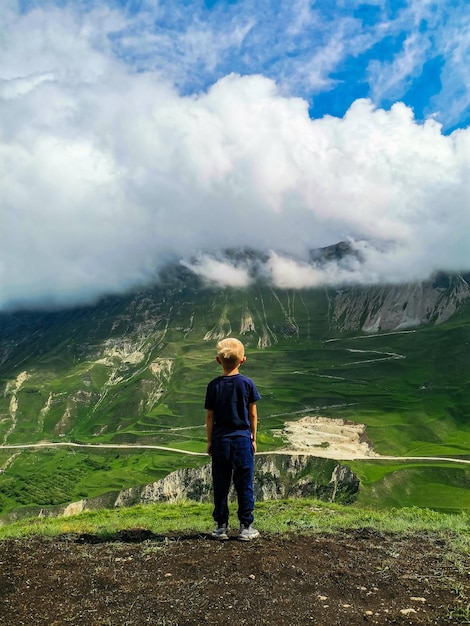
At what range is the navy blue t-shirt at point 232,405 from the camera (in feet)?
39.3

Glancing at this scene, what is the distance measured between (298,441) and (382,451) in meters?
34.7

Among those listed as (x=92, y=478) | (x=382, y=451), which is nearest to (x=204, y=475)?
(x=92, y=478)

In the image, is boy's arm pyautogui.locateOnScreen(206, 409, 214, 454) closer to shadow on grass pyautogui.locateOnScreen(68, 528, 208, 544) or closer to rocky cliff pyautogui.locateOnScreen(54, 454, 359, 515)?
shadow on grass pyautogui.locateOnScreen(68, 528, 208, 544)

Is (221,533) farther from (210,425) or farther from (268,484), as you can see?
(268,484)

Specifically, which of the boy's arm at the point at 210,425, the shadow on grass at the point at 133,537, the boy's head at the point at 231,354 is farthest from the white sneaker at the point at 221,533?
the boy's head at the point at 231,354

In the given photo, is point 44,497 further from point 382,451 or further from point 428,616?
point 428,616

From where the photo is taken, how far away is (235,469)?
39.3 ft

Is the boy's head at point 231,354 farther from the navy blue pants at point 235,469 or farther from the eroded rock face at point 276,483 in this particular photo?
the eroded rock face at point 276,483

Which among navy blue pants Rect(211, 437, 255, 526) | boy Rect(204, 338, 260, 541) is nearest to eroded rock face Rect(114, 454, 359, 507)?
navy blue pants Rect(211, 437, 255, 526)

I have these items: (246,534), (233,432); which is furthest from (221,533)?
(233,432)

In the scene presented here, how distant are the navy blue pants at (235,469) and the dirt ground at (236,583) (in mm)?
960

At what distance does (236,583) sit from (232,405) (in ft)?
13.0

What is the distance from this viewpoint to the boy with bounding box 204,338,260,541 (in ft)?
39.1

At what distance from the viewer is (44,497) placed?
164 m
